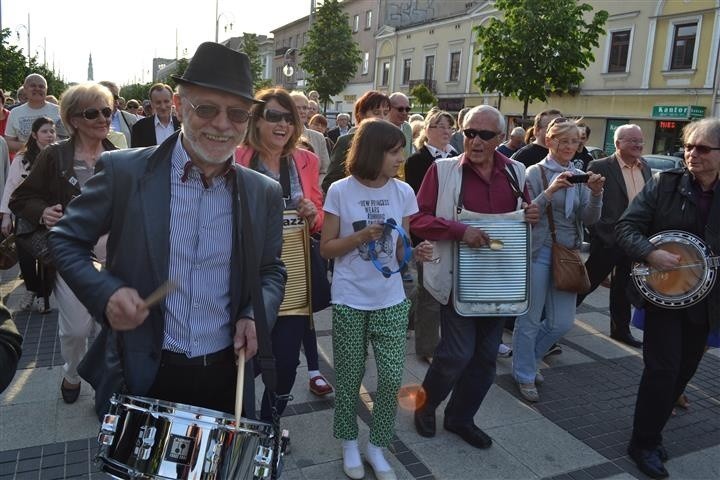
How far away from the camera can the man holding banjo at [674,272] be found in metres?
3.36

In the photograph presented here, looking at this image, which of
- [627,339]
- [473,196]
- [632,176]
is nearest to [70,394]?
[473,196]

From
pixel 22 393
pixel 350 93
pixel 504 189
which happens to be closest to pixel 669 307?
pixel 504 189

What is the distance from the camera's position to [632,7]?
25.8 meters

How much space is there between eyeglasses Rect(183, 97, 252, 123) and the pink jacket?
1.29m

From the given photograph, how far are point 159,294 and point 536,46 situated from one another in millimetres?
19730

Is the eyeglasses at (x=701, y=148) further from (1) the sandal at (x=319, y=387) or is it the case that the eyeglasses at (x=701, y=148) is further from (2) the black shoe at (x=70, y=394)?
(2) the black shoe at (x=70, y=394)

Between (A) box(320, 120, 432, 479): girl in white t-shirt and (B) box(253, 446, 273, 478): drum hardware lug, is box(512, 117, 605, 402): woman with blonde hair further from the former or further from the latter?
(B) box(253, 446, 273, 478): drum hardware lug

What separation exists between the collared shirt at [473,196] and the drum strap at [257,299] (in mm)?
1654

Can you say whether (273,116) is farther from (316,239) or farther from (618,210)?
(618,210)

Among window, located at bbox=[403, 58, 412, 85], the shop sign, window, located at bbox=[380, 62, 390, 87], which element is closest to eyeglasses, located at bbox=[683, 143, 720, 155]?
the shop sign

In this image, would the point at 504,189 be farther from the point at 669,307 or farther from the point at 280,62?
the point at 280,62

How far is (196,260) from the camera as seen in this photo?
6.92ft

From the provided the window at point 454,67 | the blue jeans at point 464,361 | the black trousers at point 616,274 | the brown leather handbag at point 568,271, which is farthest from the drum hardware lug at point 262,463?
the window at point 454,67

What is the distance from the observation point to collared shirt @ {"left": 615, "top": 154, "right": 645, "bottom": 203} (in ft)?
18.4
